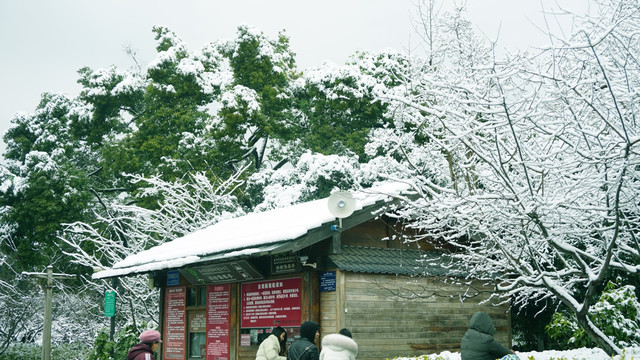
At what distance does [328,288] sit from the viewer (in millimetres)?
11047

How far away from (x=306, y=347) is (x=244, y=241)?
4.80 metres

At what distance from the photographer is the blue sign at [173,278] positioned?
1535 centimetres

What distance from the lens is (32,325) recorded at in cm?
3222

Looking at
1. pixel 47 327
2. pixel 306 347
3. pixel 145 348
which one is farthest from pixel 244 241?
pixel 47 327

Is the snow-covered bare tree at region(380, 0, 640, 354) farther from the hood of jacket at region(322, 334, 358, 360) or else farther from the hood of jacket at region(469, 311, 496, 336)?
the hood of jacket at region(322, 334, 358, 360)

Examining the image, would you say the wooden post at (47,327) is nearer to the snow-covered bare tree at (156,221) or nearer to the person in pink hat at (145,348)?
the snow-covered bare tree at (156,221)

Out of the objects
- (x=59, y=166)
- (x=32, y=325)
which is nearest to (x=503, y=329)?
(x=59, y=166)

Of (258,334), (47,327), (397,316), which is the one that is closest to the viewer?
(397,316)

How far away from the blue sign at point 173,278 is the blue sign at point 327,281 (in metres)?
5.38

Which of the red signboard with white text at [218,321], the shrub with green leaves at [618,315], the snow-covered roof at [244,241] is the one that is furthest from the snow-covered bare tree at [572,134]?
the red signboard with white text at [218,321]

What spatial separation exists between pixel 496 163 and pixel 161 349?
1179cm

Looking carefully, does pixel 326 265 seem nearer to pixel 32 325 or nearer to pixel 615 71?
pixel 615 71

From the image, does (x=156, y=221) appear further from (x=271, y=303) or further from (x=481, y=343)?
(x=481, y=343)

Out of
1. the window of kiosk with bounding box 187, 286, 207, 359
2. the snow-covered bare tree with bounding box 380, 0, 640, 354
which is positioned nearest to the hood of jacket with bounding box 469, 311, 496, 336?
the snow-covered bare tree with bounding box 380, 0, 640, 354
